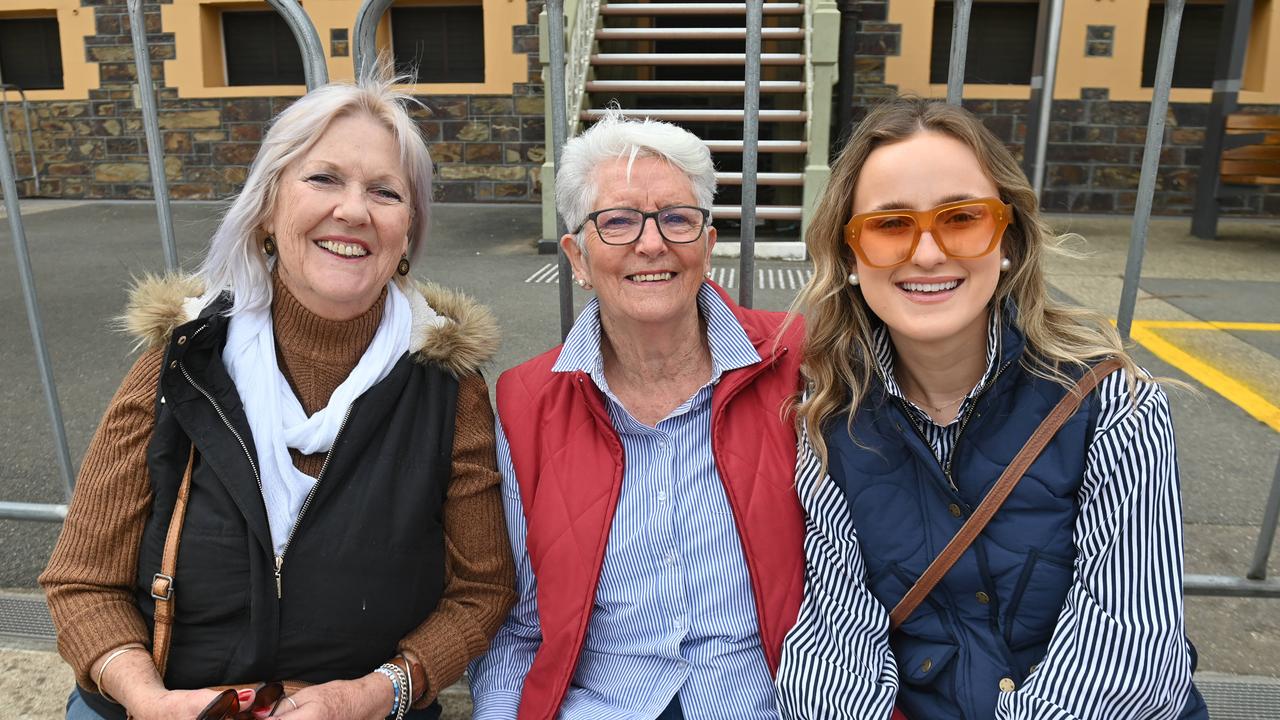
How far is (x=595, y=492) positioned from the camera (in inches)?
66.4

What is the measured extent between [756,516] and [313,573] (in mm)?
789

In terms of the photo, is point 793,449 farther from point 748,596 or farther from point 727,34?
point 727,34

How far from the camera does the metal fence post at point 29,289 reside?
2.12 metres

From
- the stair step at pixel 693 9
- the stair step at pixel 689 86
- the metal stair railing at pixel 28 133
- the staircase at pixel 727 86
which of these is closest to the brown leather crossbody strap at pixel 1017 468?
the staircase at pixel 727 86

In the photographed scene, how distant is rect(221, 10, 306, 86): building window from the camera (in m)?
10.5

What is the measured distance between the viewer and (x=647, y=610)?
170cm

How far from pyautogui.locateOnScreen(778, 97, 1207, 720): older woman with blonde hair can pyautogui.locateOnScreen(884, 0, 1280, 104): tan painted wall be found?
8.36 meters

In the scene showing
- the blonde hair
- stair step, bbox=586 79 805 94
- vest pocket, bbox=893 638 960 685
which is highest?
stair step, bbox=586 79 805 94

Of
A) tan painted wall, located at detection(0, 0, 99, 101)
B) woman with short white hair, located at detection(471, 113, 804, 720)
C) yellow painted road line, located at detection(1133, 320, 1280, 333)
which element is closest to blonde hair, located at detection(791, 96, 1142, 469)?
woman with short white hair, located at detection(471, 113, 804, 720)

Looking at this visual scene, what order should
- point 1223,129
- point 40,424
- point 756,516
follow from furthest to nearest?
point 1223,129 → point 40,424 → point 756,516

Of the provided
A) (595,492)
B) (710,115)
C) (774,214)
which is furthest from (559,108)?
(710,115)

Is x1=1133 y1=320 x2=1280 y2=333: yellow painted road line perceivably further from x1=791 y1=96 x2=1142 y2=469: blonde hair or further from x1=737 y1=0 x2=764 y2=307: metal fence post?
x1=791 y1=96 x2=1142 y2=469: blonde hair

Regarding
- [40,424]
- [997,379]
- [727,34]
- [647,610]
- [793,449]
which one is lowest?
[40,424]

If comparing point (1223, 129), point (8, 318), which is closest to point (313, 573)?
point (8, 318)
